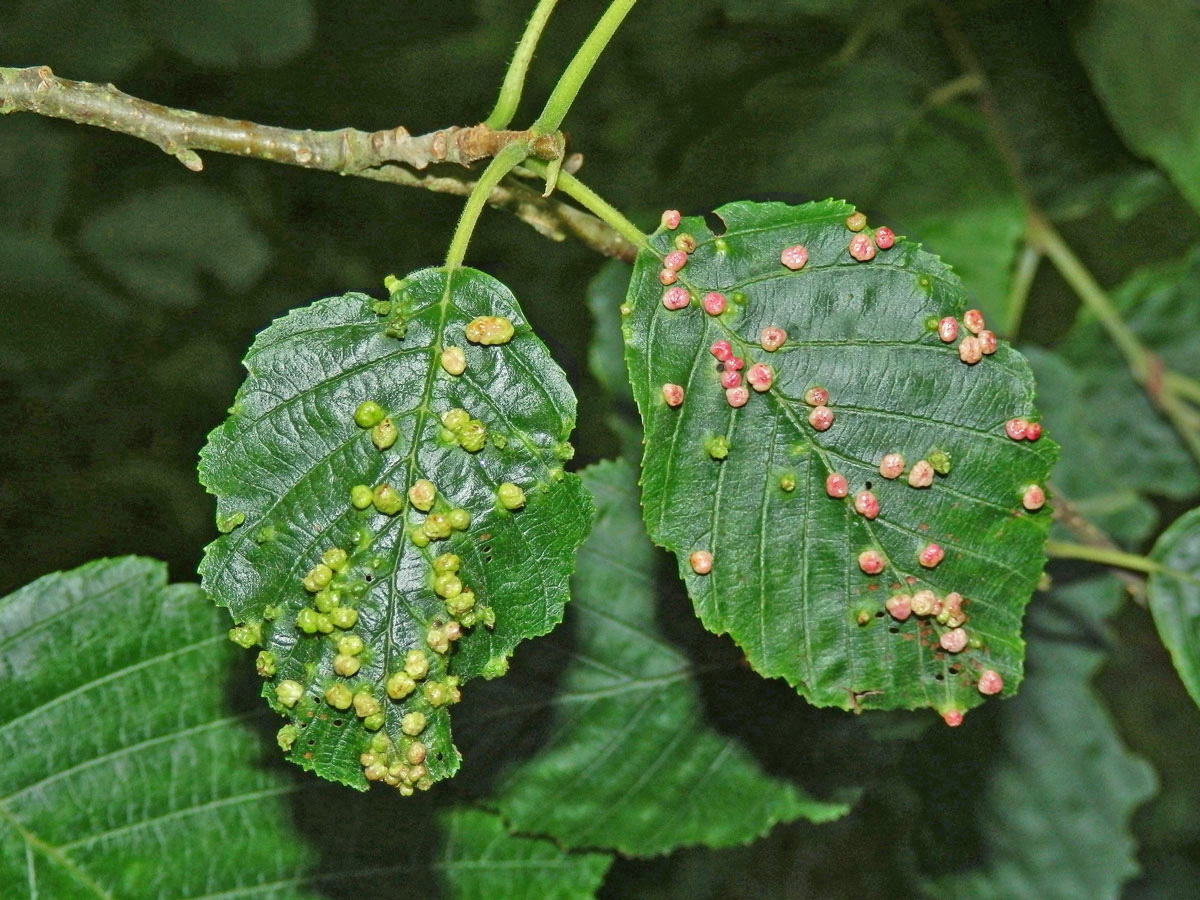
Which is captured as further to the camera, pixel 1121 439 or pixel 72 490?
pixel 1121 439

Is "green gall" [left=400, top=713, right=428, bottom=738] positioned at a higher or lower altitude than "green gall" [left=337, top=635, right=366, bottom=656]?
lower

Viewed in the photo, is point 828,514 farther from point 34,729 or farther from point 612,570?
point 34,729

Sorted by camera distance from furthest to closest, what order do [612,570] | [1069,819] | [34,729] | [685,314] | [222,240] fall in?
[1069,819] → [222,240] → [612,570] → [34,729] → [685,314]

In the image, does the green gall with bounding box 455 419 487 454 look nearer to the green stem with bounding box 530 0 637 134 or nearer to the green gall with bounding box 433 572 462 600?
the green gall with bounding box 433 572 462 600

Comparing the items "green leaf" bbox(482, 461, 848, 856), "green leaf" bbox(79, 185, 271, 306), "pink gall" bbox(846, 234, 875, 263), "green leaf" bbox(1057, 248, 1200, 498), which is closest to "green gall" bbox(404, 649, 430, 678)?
"pink gall" bbox(846, 234, 875, 263)

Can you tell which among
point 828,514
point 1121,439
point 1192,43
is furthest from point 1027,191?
point 828,514

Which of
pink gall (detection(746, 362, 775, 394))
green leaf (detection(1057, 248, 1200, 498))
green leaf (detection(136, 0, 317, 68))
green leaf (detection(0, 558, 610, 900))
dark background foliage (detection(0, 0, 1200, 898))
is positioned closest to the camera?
pink gall (detection(746, 362, 775, 394))

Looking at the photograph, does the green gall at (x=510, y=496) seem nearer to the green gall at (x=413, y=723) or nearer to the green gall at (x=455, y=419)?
the green gall at (x=455, y=419)
